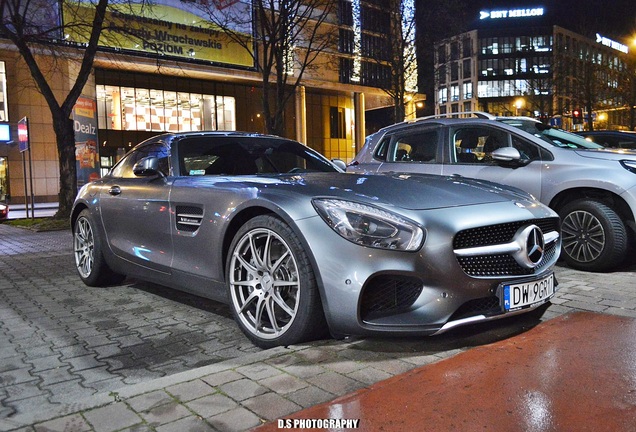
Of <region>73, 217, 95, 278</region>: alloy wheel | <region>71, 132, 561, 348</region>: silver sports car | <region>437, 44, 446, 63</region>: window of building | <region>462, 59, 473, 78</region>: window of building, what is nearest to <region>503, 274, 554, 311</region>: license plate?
<region>71, 132, 561, 348</region>: silver sports car

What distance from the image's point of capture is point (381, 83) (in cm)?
3117

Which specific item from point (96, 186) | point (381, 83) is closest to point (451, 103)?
point (381, 83)

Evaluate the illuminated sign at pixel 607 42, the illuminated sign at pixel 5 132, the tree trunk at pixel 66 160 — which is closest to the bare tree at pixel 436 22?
the illuminated sign at pixel 607 42

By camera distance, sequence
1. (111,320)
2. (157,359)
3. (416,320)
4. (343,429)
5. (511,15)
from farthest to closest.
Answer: (511,15)
(111,320)
(157,359)
(416,320)
(343,429)

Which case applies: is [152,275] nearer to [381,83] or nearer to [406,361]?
[406,361]

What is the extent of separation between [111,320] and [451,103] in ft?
351

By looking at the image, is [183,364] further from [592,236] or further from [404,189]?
[592,236]

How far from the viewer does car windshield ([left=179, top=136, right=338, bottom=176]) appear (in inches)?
177

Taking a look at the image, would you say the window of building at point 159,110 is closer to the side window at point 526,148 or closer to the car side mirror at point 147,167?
the car side mirror at point 147,167

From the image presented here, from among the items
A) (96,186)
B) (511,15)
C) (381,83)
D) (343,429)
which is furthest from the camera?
(511,15)

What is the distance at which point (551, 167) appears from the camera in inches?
228

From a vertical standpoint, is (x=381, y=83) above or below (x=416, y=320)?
above

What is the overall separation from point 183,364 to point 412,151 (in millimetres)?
4386

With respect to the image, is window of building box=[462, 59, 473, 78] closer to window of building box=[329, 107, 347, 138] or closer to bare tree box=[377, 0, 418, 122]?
window of building box=[329, 107, 347, 138]
